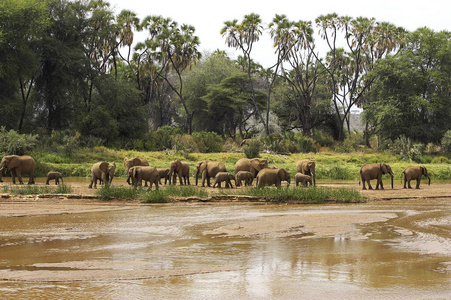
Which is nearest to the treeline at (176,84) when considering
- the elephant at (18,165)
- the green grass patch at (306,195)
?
the elephant at (18,165)

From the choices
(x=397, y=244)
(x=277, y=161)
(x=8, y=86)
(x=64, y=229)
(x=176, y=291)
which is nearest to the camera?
(x=176, y=291)

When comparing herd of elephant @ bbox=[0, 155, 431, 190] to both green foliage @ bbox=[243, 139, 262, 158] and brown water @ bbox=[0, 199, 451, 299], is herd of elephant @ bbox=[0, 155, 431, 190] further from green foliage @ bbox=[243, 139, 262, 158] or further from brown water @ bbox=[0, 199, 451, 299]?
green foliage @ bbox=[243, 139, 262, 158]

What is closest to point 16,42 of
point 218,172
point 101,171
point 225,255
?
point 101,171

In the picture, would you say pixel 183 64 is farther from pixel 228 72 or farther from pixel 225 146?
pixel 225 146

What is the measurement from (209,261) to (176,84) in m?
62.5

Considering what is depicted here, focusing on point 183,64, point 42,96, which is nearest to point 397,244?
point 42,96

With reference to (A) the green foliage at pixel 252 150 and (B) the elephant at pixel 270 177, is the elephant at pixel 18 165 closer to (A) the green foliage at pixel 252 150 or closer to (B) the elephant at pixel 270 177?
(B) the elephant at pixel 270 177

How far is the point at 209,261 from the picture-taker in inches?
310

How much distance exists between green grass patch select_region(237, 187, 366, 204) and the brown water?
4432 mm

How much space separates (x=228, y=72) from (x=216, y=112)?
7567 millimetres

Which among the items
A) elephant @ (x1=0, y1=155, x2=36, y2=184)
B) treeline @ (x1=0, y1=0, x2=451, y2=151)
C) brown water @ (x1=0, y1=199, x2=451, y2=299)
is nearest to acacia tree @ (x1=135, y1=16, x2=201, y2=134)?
treeline @ (x1=0, y1=0, x2=451, y2=151)

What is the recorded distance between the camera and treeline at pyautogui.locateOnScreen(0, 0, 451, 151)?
40.1 m

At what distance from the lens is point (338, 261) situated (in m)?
7.87

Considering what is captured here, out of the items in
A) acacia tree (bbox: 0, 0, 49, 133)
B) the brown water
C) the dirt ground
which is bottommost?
the brown water
